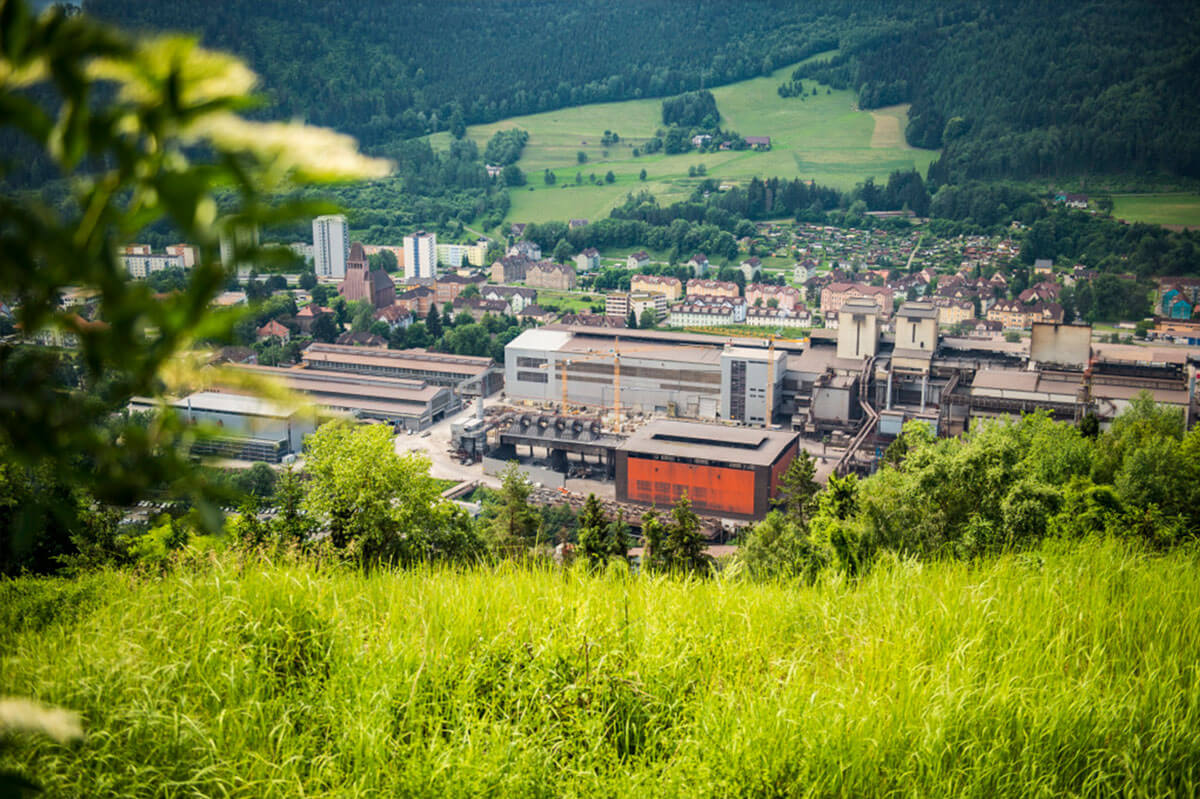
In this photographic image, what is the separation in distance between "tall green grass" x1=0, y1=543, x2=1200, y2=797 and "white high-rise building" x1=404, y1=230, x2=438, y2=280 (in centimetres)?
2489

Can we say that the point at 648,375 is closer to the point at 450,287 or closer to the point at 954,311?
the point at 954,311

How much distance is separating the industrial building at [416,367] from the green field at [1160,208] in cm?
1813

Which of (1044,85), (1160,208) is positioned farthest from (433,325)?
(1044,85)

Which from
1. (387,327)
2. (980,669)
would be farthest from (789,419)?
(980,669)


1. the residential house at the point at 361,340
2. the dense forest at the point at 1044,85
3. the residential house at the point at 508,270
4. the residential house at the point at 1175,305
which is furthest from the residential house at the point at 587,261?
the residential house at the point at 1175,305

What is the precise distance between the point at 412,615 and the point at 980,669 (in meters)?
0.90

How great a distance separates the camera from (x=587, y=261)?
2614 centimetres

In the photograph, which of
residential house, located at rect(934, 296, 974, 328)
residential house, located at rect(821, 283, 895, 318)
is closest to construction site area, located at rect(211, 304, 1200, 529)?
residential house, located at rect(934, 296, 974, 328)

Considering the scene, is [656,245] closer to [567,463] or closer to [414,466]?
[567,463]

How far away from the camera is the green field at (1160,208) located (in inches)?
934

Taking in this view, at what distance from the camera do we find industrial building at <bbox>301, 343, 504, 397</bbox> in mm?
16938

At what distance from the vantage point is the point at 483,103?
1596 inches

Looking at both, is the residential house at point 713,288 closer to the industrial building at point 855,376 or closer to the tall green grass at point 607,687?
the industrial building at point 855,376

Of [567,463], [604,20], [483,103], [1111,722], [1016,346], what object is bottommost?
[567,463]
